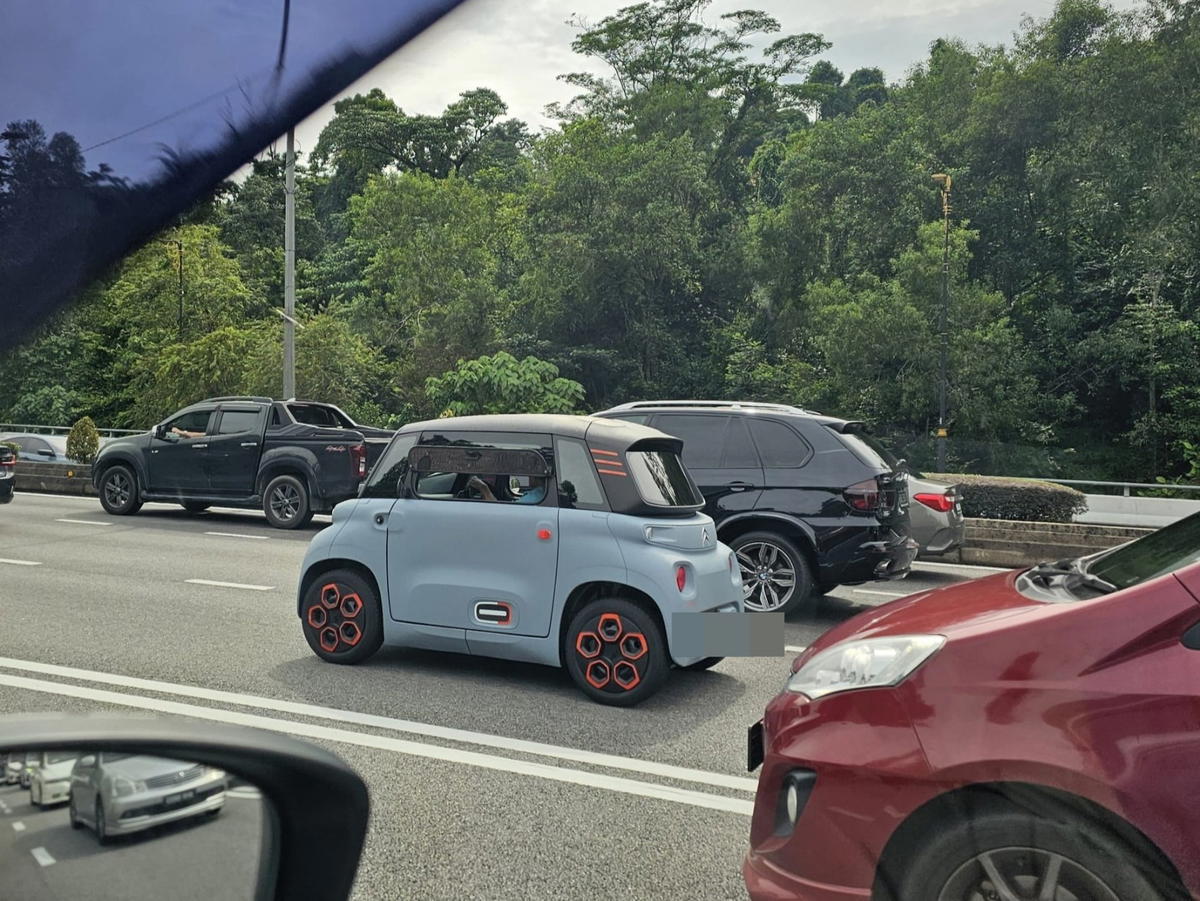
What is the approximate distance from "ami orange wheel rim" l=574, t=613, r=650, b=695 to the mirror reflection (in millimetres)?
4654

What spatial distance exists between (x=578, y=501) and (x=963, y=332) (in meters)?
33.7

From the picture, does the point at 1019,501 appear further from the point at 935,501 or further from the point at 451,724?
the point at 451,724

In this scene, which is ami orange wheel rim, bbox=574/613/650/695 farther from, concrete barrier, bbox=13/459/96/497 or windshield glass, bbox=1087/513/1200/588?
concrete barrier, bbox=13/459/96/497

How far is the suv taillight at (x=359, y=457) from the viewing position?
14.4m

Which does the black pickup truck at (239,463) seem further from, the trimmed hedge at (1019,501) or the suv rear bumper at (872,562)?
the trimmed hedge at (1019,501)

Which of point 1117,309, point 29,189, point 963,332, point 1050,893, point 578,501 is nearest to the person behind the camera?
point 29,189

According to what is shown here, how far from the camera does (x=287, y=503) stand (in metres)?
14.6

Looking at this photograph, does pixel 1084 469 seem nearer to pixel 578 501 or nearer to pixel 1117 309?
pixel 1117 309

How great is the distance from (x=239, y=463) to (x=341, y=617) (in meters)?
9.07

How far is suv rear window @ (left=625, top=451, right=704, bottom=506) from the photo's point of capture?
609 centimetres

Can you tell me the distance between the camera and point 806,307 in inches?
1722

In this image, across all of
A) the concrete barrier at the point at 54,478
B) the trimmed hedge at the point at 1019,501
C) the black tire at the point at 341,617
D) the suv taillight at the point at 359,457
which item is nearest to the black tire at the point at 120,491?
the suv taillight at the point at 359,457

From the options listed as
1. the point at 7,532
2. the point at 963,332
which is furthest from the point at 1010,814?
the point at 963,332

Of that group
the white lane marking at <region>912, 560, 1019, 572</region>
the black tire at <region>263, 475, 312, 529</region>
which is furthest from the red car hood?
the black tire at <region>263, 475, 312, 529</region>
